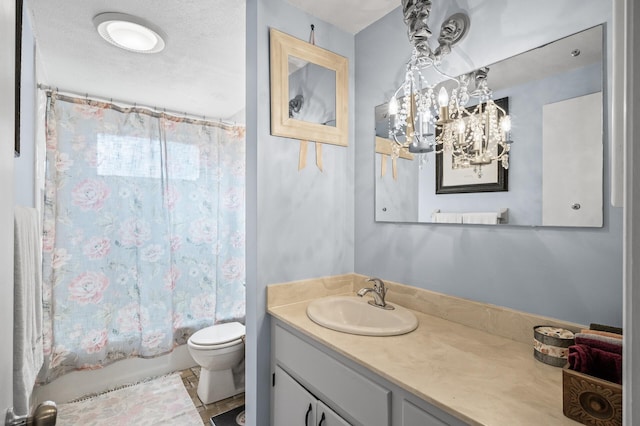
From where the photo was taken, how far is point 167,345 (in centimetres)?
267

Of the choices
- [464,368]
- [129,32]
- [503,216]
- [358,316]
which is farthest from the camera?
[129,32]

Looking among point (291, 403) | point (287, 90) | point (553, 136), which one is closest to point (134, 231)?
point (287, 90)

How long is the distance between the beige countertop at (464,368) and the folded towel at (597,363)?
122 millimetres

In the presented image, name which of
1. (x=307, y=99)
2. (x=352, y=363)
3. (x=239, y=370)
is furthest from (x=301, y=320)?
(x=239, y=370)

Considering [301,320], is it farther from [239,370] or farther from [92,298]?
[92,298]

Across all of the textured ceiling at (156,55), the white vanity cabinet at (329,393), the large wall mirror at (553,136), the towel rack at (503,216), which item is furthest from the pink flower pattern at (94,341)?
the towel rack at (503,216)

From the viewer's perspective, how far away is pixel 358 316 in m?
1.62

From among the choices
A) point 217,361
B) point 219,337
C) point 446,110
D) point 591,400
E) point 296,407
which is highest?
point 446,110

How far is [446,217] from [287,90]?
1038 millimetres

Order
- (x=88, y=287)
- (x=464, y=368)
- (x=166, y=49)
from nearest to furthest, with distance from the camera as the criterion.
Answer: (x=464, y=368) < (x=166, y=49) < (x=88, y=287)

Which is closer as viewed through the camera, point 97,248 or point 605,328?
point 605,328

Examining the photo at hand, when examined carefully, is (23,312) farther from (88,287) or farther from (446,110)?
(446,110)

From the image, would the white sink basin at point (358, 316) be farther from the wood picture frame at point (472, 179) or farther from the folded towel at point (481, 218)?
the wood picture frame at point (472, 179)

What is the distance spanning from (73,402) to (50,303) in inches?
30.8
